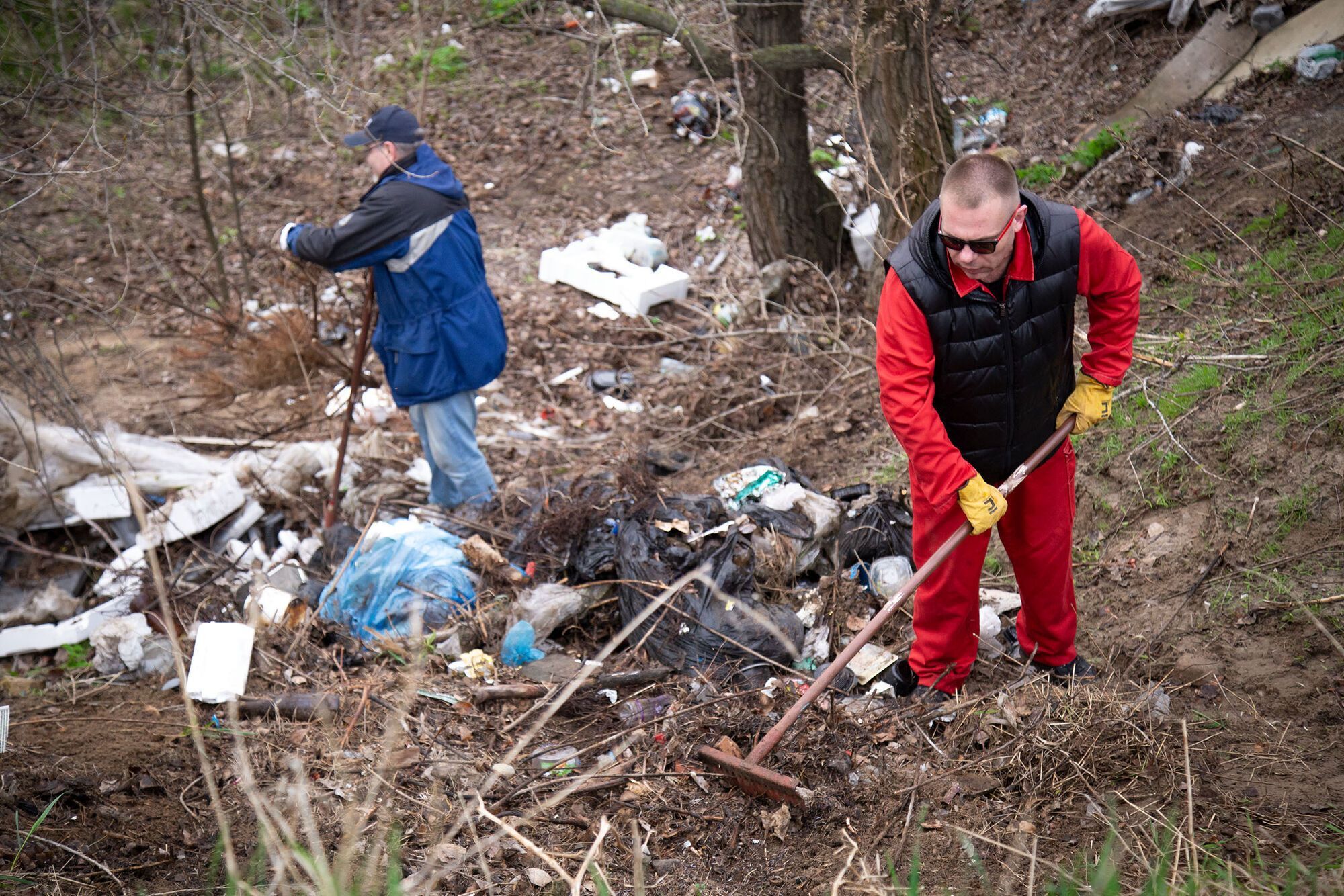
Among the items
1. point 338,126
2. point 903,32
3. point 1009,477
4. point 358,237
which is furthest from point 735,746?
point 338,126

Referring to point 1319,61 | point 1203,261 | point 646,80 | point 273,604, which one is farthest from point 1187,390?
point 646,80

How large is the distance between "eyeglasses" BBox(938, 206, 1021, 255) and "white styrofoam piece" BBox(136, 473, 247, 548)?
401 cm

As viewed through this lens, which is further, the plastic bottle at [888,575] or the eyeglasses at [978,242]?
the plastic bottle at [888,575]

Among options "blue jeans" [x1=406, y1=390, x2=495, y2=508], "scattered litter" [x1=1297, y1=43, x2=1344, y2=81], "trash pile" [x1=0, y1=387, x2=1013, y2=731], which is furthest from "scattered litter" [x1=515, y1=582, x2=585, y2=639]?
"scattered litter" [x1=1297, y1=43, x2=1344, y2=81]

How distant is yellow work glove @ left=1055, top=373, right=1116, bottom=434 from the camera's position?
349cm

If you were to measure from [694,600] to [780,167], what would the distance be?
3.90 metres

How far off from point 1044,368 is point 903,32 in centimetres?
286

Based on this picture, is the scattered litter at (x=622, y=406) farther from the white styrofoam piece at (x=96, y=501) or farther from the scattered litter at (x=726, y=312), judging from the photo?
the white styrofoam piece at (x=96, y=501)

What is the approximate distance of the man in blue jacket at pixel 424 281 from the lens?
15.6ft

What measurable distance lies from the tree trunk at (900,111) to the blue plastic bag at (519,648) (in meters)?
2.92

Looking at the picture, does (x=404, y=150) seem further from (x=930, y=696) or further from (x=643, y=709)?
(x=930, y=696)

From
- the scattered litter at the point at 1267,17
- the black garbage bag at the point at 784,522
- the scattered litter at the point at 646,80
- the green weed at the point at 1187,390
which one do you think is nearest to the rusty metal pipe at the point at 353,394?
the black garbage bag at the point at 784,522

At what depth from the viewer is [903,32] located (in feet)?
17.7

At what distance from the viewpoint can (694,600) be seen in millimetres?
4129
